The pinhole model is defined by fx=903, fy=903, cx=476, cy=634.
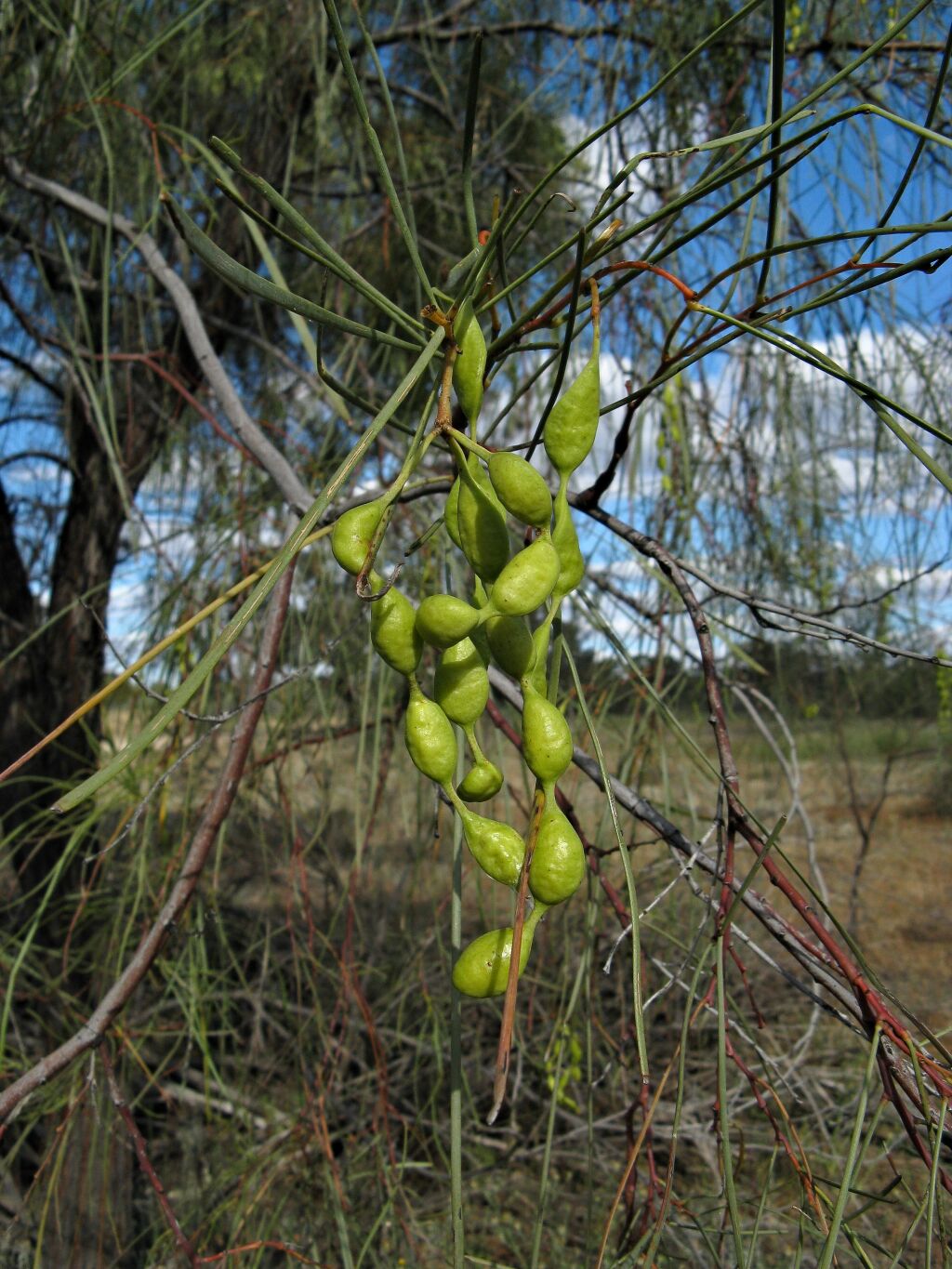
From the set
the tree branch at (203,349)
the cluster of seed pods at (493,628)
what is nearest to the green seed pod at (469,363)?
the cluster of seed pods at (493,628)

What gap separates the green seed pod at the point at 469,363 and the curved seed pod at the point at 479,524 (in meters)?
0.03

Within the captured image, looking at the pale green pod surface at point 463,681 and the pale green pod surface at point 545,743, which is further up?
the pale green pod surface at point 463,681

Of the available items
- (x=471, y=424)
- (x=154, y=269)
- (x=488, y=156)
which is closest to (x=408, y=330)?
(x=471, y=424)

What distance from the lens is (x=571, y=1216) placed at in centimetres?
126

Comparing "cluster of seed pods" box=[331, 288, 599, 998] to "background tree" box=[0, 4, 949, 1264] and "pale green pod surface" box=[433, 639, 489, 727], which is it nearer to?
"pale green pod surface" box=[433, 639, 489, 727]

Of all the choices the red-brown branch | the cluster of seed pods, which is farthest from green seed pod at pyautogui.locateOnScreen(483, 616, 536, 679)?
the red-brown branch

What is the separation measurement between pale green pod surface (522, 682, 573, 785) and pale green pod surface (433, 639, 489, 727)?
2 cm

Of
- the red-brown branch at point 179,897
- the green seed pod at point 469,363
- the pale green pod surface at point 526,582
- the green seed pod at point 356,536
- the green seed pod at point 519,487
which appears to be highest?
the green seed pod at point 469,363

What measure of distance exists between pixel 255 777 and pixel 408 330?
0.80 metres

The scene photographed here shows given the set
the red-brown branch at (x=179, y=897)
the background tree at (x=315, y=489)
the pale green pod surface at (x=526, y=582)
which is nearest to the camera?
the pale green pod surface at (x=526, y=582)

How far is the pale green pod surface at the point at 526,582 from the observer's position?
215 millimetres

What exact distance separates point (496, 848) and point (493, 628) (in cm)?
6

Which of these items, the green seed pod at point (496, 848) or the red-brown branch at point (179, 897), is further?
the red-brown branch at point (179, 897)

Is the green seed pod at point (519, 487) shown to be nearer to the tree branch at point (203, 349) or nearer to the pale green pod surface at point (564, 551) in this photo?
the pale green pod surface at point (564, 551)
